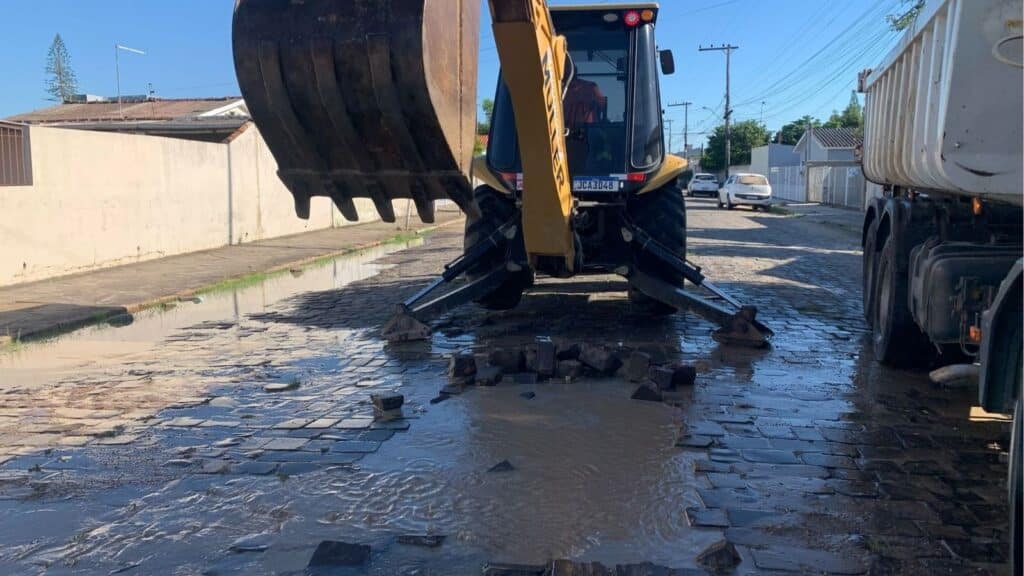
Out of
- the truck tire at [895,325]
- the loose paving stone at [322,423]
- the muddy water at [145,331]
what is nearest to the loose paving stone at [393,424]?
the loose paving stone at [322,423]

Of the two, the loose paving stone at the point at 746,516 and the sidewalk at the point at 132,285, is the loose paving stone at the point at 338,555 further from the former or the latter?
the sidewalk at the point at 132,285

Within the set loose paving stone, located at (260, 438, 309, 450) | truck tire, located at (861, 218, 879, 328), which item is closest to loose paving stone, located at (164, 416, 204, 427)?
loose paving stone, located at (260, 438, 309, 450)

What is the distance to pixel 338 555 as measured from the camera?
3914mm

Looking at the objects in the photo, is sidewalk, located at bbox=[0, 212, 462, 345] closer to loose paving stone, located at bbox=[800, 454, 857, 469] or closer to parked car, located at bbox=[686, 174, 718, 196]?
loose paving stone, located at bbox=[800, 454, 857, 469]

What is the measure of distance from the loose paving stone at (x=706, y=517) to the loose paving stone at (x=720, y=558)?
1.40 ft

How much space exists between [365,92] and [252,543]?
233 centimetres

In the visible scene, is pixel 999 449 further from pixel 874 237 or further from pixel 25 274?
pixel 25 274

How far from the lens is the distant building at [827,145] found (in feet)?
189

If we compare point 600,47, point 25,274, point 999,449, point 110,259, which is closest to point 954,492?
point 999,449

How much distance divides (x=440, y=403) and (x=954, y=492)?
3.47 m

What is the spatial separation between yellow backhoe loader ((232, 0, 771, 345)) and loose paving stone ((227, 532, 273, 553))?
189 centimetres

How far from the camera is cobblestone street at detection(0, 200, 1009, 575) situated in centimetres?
410

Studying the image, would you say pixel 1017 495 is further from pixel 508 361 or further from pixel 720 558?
pixel 508 361

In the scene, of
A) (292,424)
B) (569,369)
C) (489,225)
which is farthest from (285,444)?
(489,225)
